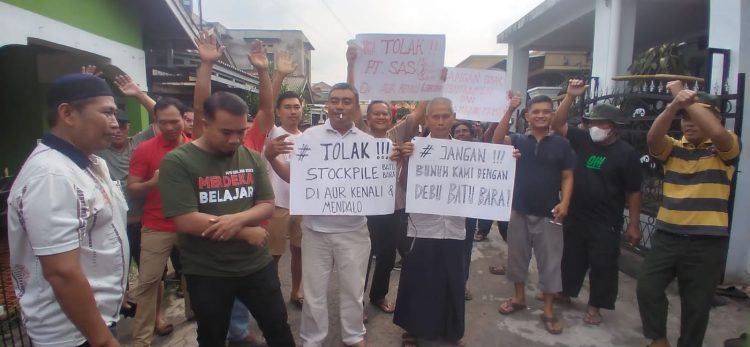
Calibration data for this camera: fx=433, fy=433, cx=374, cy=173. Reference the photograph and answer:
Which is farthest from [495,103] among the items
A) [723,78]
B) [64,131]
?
[64,131]

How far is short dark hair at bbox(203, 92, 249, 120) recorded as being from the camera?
7.29 feet

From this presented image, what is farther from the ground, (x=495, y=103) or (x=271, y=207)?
(x=495, y=103)

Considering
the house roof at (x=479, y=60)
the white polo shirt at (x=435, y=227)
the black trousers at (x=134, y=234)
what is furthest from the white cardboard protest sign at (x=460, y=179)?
the house roof at (x=479, y=60)

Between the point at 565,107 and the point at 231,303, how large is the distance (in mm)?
3056

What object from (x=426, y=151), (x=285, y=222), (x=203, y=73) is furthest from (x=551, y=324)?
(x=203, y=73)

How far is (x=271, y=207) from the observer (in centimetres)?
249

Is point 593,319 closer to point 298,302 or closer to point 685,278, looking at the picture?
point 685,278

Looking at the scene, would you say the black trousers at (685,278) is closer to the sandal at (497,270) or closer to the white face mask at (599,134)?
the white face mask at (599,134)

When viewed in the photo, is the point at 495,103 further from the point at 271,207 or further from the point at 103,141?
the point at 103,141

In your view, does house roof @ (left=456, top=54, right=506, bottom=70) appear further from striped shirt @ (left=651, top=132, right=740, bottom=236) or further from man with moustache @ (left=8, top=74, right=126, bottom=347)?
man with moustache @ (left=8, top=74, right=126, bottom=347)

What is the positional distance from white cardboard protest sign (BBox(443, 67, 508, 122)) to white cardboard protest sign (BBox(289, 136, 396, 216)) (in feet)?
2.98

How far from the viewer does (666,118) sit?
2904 millimetres

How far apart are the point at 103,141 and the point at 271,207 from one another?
37.9 inches

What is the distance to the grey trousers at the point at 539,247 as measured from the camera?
3.80 metres
